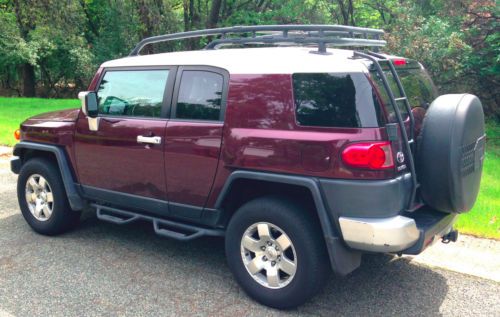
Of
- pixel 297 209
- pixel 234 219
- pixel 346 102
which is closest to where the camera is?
pixel 346 102

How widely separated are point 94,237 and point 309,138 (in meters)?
2.85

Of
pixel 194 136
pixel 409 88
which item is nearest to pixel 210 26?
pixel 194 136

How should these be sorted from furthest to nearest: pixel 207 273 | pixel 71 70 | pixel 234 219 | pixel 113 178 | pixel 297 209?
pixel 71 70 < pixel 113 178 < pixel 207 273 < pixel 234 219 < pixel 297 209

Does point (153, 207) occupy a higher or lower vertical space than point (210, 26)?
lower

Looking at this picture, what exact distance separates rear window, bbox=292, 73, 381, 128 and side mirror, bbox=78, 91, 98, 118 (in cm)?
209

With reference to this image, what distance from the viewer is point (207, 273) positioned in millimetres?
4324

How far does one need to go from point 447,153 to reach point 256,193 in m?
1.43

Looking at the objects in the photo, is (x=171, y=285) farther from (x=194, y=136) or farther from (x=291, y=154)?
(x=291, y=154)

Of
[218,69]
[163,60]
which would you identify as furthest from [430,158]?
[163,60]

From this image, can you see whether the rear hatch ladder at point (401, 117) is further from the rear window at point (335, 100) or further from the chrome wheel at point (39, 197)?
the chrome wheel at point (39, 197)

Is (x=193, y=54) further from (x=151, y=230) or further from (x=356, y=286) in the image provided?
(x=356, y=286)

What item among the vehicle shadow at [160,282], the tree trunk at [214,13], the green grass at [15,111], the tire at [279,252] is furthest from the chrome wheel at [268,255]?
the tree trunk at [214,13]

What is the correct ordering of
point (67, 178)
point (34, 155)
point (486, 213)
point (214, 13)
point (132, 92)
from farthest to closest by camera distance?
point (214, 13)
point (486, 213)
point (34, 155)
point (67, 178)
point (132, 92)

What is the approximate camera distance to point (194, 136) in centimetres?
403
